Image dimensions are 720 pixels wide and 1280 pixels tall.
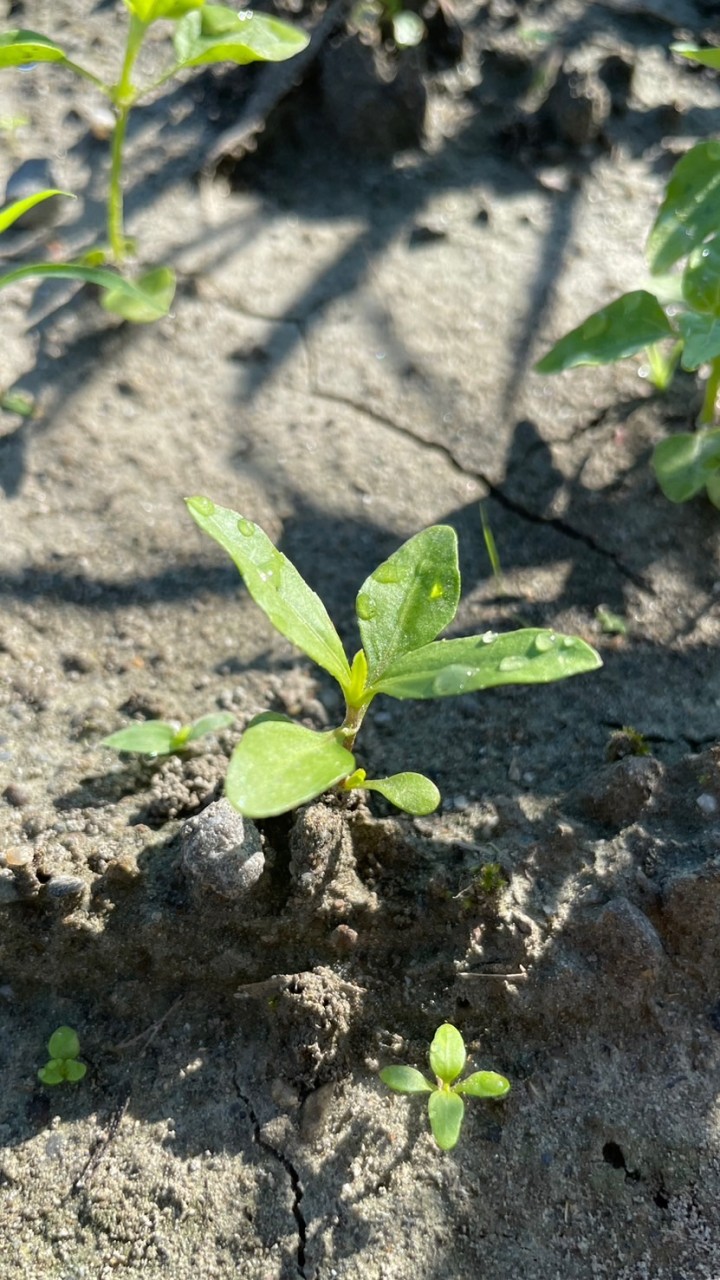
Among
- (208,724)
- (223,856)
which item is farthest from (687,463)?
(223,856)

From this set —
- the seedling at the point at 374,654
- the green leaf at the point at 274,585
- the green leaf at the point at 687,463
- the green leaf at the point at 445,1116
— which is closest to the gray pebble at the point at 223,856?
the seedling at the point at 374,654

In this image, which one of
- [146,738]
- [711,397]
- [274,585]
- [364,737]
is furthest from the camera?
[711,397]

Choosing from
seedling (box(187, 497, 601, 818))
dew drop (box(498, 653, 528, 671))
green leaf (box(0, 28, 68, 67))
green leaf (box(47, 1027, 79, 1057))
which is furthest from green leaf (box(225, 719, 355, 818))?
green leaf (box(0, 28, 68, 67))

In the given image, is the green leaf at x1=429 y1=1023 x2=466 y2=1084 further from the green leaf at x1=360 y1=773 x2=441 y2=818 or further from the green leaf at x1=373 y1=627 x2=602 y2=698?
the green leaf at x1=373 y1=627 x2=602 y2=698

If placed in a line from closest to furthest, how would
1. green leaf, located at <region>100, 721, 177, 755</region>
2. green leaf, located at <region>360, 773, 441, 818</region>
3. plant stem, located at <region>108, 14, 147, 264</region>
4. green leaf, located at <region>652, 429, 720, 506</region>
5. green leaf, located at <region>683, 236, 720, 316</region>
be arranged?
1. green leaf, located at <region>360, 773, 441, 818</region>
2. green leaf, located at <region>100, 721, 177, 755</region>
3. green leaf, located at <region>683, 236, 720, 316</region>
4. green leaf, located at <region>652, 429, 720, 506</region>
5. plant stem, located at <region>108, 14, 147, 264</region>

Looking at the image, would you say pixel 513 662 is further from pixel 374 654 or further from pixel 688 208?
pixel 688 208

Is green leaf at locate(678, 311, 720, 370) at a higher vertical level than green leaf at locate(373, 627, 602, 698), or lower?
higher
